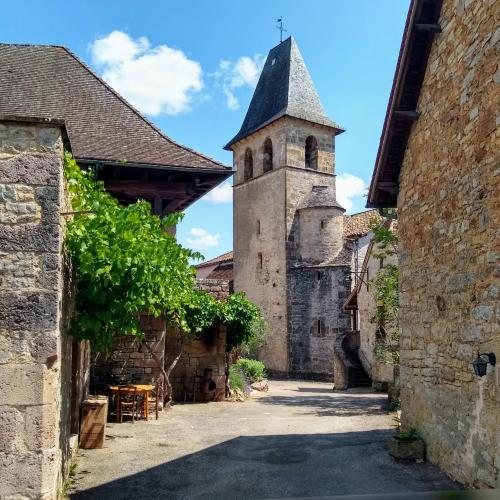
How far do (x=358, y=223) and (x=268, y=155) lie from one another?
19.4 ft

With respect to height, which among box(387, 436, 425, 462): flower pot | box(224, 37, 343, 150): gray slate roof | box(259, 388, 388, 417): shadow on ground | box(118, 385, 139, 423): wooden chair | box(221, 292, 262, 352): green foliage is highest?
box(224, 37, 343, 150): gray slate roof

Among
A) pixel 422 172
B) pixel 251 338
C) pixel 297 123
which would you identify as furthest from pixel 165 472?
pixel 297 123

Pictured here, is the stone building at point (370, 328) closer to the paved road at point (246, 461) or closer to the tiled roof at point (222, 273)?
the paved road at point (246, 461)

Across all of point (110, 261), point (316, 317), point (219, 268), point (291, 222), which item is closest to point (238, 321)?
point (110, 261)

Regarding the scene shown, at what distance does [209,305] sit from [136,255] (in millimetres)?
6998

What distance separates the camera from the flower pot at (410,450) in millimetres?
7270

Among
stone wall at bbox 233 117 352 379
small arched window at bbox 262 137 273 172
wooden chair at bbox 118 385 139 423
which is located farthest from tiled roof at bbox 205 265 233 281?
wooden chair at bbox 118 385 139 423

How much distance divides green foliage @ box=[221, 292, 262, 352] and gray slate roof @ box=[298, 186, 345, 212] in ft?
49.0

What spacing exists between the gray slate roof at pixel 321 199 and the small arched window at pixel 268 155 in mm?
2848

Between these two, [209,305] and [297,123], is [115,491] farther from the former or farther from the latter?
[297,123]

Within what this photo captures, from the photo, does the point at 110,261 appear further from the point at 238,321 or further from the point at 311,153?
the point at 311,153

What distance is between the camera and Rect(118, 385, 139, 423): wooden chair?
32.9 feet

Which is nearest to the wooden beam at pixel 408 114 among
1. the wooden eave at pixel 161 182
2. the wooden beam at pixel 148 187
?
the wooden eave at pixel 161 182

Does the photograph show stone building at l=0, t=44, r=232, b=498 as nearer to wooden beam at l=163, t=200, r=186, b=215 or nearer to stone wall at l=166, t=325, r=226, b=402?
wooden beam at l=163, t=200, r=186, b=215
